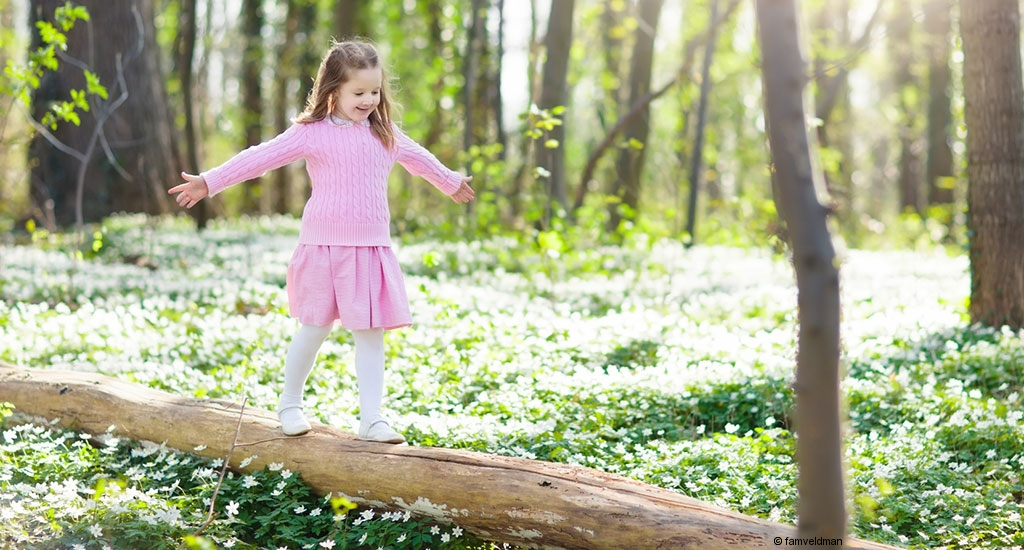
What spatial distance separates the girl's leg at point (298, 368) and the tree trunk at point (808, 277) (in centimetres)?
272

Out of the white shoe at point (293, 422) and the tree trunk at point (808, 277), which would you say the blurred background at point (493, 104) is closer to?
the tree trunk at point (808, 277)

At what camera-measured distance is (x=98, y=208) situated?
582 inches

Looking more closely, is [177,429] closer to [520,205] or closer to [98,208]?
[98,208]

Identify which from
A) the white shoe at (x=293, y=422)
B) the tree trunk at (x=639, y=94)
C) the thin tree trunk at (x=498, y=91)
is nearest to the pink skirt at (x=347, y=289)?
the white shoe at (x=293, y=422)

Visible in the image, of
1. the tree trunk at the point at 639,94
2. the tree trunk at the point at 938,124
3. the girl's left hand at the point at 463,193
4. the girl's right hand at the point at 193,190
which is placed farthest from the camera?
the tree trunk at the point at 938,124

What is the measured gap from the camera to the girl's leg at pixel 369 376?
4578 millimetres


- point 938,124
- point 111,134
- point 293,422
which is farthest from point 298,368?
point 938,124

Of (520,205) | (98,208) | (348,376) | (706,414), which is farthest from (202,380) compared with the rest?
(520,205)

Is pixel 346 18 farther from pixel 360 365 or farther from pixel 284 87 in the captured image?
pixel 360 365

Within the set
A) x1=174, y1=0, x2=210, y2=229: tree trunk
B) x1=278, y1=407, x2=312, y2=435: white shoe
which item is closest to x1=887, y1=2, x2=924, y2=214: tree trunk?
x1=174, y1=0, x2=210, y2=229: tree trunk

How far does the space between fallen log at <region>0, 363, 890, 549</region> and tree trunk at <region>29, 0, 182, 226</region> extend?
9.61 meters

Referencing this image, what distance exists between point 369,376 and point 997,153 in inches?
234

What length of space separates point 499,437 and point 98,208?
12.0 m

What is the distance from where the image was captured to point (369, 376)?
4648mm
